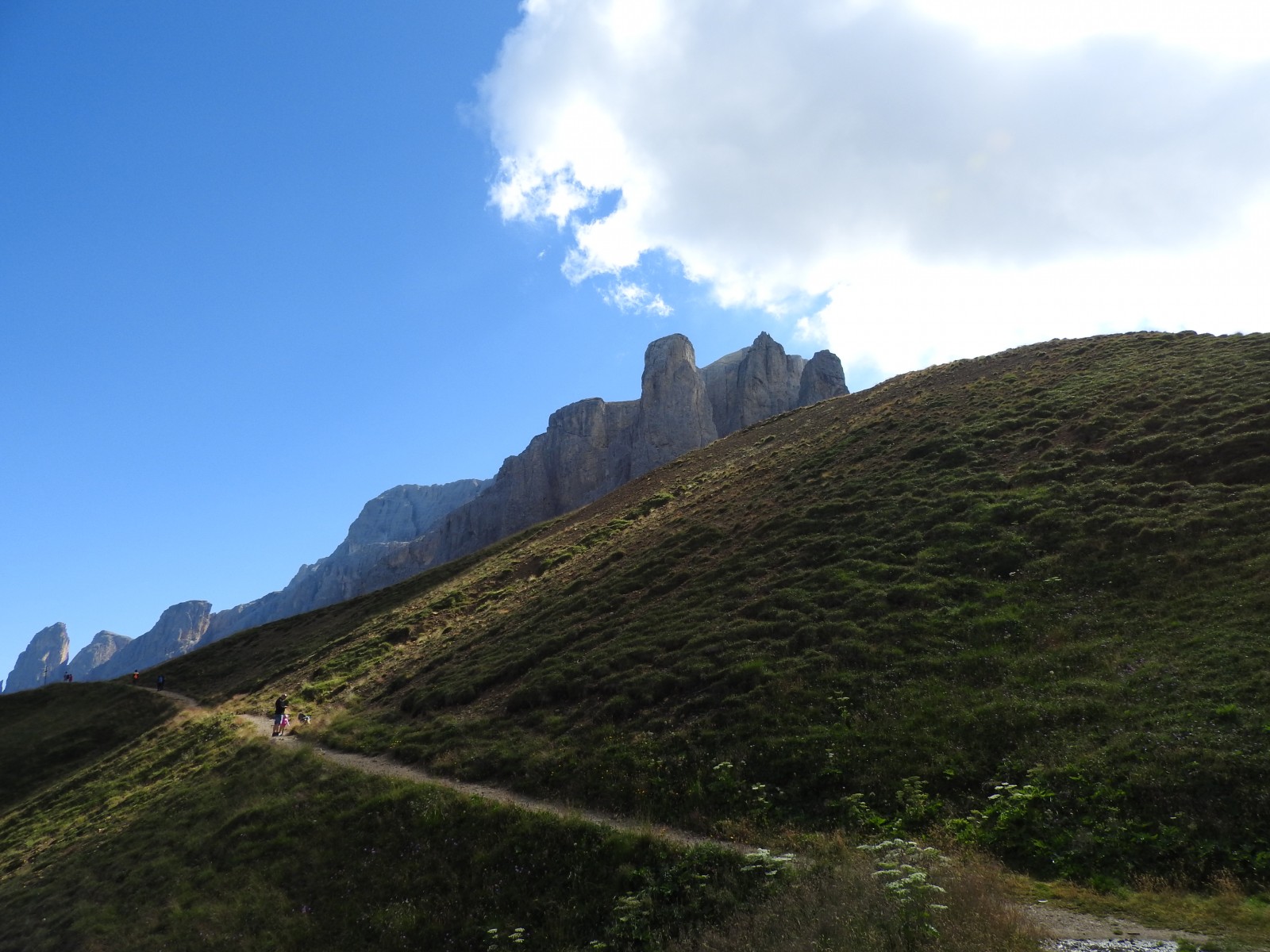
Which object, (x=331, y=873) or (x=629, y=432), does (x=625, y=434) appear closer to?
(x=629, y=432)

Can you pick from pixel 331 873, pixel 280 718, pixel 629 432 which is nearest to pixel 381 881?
pixel 331 873

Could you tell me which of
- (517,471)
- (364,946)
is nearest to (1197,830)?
(364,946)

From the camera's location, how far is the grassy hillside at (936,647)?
46.6 feet

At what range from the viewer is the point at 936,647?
21125mm

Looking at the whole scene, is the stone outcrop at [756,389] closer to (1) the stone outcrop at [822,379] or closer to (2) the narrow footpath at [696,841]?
(1) the stone outcrop at [822,379]

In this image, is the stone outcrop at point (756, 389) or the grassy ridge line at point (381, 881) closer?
the grassy ridge line at point (381, 881)

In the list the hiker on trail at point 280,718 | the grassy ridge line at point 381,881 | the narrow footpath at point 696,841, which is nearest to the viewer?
the narrow footpath at point 696,841

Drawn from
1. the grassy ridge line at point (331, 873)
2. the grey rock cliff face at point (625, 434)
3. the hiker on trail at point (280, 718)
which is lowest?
the grassy ridge line at point (331, 873)

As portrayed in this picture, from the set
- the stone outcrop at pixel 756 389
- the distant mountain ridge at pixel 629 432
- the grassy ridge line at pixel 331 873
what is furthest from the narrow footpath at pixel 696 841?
the stone outcrop at pixel 756 389

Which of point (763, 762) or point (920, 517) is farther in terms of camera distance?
point (920, 517)

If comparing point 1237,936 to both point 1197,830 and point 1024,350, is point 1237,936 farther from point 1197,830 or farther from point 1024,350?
point 1024,350

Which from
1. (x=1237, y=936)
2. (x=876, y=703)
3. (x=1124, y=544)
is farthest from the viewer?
(x=1124, y=544)

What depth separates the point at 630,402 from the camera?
568 feet

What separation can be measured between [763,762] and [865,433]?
33434 mm
